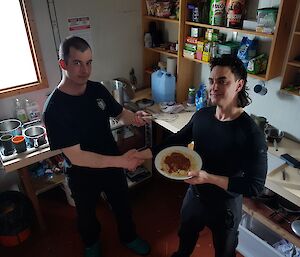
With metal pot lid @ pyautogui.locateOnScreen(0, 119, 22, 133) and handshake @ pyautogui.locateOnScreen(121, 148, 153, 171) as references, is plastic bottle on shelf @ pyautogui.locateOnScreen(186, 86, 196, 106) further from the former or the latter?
metal pot lid @ pyautogui.locateOnScreen(0, 119, 22, 133)

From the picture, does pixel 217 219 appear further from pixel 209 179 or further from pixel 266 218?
pixel 266 218

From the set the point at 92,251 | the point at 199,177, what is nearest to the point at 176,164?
the point at 199,177

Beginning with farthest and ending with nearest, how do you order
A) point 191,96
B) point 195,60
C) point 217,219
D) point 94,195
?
point 191,96 < point 195,60 < point 94,195 < point 217,219

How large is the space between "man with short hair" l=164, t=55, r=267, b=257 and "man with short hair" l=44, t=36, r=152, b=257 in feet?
1.26

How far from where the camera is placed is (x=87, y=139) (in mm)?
1623

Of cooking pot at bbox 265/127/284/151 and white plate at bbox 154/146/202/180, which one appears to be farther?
cooking pot at bbox 265/127/284/151

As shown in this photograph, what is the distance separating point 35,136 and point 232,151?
4.67ft

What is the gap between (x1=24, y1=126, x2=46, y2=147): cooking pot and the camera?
2.03 meters

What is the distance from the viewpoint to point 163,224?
2.32 meters

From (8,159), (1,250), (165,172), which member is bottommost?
(1,250)

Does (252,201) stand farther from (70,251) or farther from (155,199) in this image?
(70,251)

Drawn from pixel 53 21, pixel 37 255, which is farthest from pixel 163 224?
pixel 53 21

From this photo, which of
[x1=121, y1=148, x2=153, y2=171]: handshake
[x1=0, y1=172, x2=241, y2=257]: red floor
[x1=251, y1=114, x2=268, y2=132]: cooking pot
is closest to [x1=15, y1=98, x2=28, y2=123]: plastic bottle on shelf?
[x1=0, y1=172, x2=241, y2=257]: red floor

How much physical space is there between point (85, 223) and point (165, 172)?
756 millimetres
